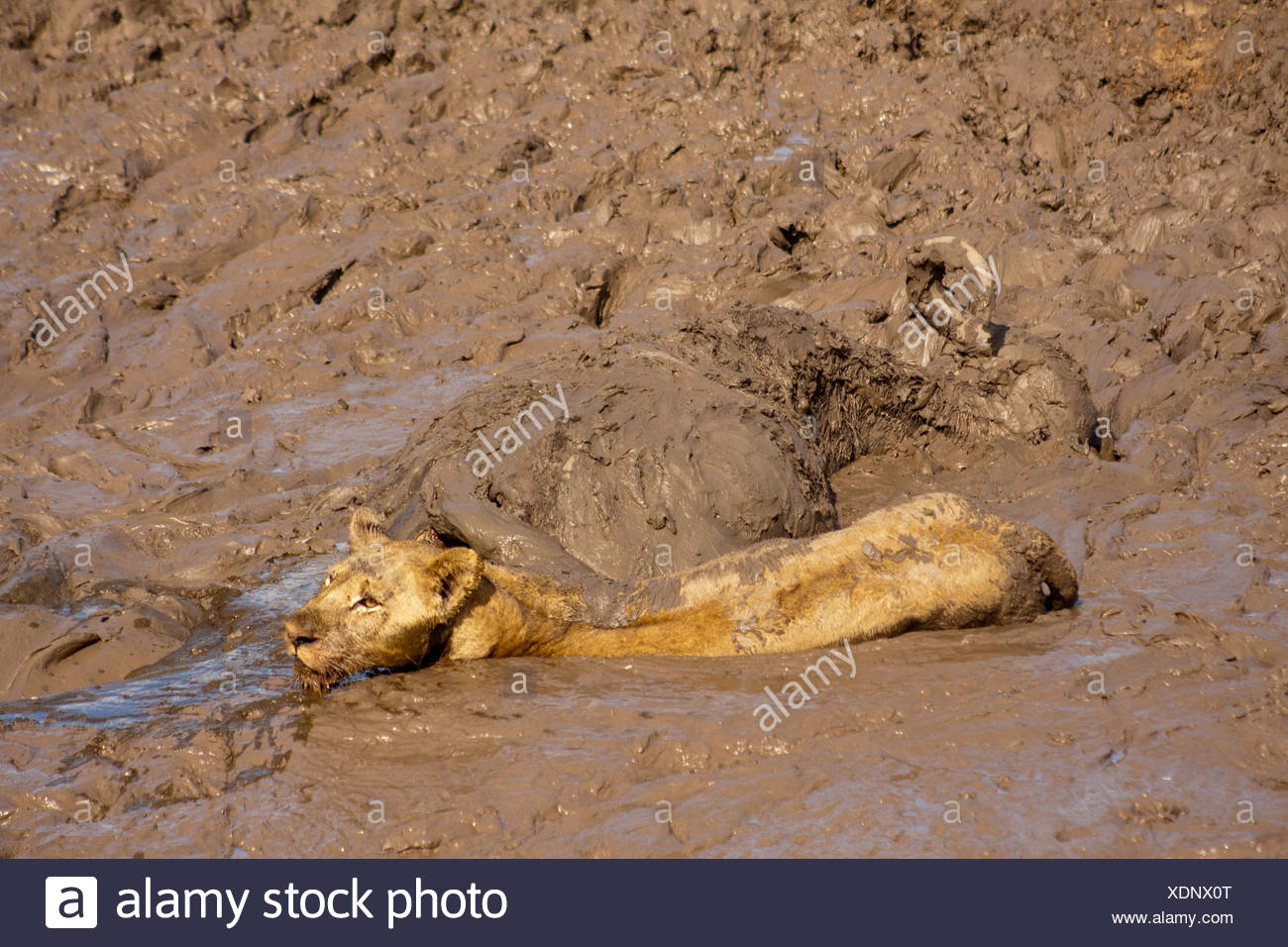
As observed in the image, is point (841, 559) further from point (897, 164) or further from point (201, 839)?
point (897, 164)

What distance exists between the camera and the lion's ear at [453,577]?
153 inches

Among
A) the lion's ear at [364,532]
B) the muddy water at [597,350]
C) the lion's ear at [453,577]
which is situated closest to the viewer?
the muddy water at [597,350]

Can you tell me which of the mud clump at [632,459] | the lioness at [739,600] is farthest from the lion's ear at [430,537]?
the lioness at [739,600]

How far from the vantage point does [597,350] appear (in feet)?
18.1

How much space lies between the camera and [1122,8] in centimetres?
1127

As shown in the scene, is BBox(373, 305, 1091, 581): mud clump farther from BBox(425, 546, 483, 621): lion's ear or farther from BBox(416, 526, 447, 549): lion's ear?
BBox(425, 546, 483, 621): lion's ear

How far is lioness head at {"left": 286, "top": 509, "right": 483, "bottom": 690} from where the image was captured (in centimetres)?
390

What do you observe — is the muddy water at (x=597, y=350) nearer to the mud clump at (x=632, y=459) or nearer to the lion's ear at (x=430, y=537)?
the mud clump at (x=632, y=459)

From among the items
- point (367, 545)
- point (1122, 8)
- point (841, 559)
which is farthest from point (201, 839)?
point (1122, 8)

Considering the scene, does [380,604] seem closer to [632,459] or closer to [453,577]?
[453,577]

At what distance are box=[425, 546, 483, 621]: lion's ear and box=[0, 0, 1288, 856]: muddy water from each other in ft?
1.06

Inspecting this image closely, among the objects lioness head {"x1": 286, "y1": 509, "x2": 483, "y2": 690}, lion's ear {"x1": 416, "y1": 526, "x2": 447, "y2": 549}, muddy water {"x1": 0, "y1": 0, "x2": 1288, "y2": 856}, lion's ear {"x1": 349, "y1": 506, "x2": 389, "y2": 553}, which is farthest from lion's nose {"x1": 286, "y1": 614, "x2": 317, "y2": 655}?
lion's ear {"x1": 416, "y1": 526, "x2": 447, "y2": 549}

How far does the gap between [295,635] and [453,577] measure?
59cm

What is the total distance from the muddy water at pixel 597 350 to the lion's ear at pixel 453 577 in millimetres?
323
